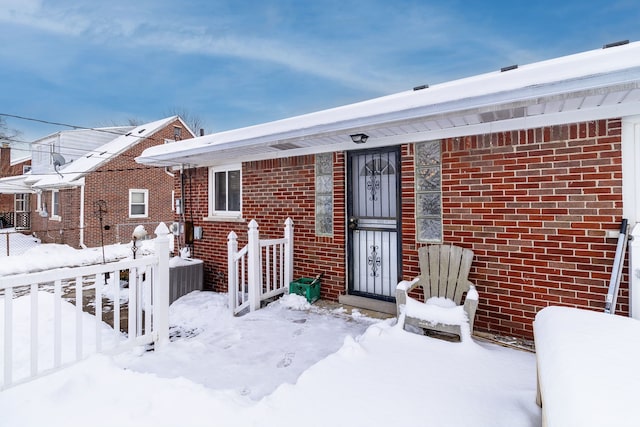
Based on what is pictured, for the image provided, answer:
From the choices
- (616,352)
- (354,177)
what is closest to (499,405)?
(616,352)

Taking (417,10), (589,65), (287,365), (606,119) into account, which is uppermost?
(417,10)

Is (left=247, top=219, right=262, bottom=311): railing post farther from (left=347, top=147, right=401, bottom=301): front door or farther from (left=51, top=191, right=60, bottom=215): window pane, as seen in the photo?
(left=51, top=191, right=60, bottom=215): window pane

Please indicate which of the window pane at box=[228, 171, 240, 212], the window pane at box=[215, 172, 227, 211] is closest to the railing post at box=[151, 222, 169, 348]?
the window pane at box=[228, 171, 240, 212]

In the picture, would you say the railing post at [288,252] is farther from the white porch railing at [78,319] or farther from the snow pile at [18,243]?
the snow pile at [18,243]

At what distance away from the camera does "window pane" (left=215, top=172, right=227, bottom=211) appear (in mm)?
6434

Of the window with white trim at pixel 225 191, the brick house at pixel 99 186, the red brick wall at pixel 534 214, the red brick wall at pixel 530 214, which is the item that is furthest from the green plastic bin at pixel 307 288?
the brick house at pixel 99 186

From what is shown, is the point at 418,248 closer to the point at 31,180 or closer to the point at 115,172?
the point at 115,172

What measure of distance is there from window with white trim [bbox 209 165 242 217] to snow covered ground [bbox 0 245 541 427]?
10.1 feet

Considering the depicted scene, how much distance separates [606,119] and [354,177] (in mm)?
2793

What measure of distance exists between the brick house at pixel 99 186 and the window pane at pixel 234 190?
7.59m

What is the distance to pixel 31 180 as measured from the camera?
15258mm

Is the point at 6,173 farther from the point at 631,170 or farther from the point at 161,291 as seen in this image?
the point at 631,170

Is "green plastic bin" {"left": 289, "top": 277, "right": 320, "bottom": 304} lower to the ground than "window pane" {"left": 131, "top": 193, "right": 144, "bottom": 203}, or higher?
lower

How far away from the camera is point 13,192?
16.2 meters
